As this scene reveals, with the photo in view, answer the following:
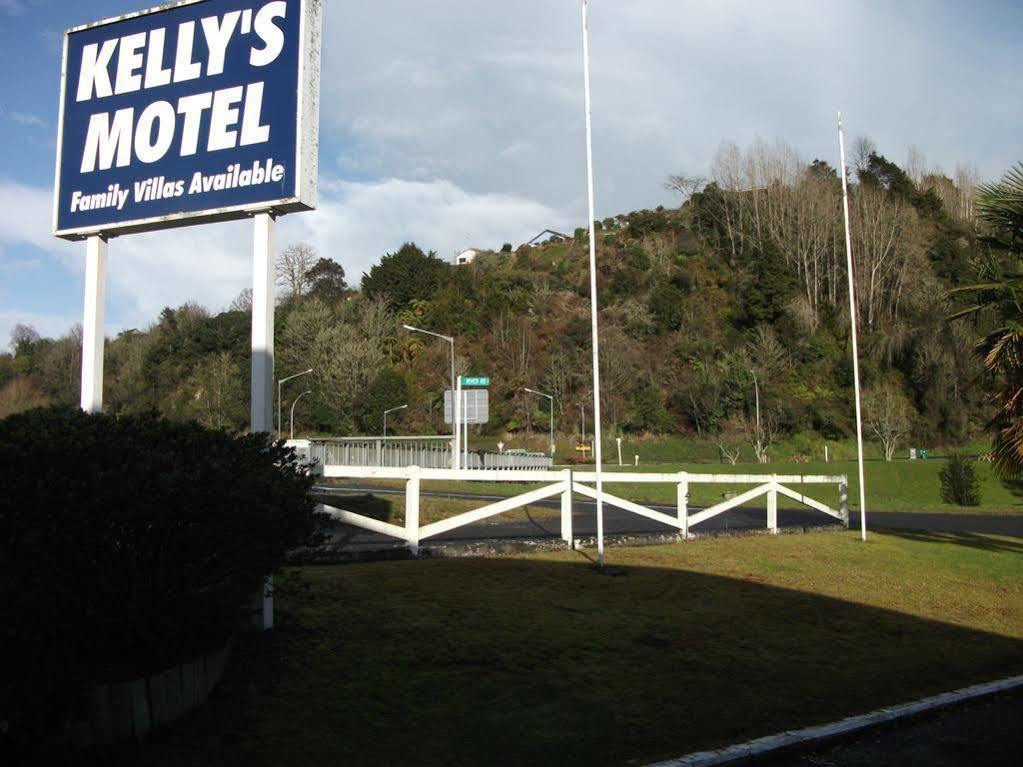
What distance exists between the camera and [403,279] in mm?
88000

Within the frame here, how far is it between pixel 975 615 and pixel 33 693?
904 centimetres

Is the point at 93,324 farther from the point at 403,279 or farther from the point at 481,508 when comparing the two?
the point at 403,279

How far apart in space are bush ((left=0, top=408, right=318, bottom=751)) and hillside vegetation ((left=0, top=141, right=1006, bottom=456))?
5841 cm

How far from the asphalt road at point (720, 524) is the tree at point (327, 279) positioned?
77368mm

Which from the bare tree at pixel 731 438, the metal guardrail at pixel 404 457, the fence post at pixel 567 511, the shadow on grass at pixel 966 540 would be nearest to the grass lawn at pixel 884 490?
the metal guardrail at pixel 404 457

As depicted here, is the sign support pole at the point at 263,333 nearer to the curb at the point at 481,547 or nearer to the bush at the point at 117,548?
the bush at the point at 117,548

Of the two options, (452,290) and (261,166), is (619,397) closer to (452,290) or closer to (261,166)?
(452,290)

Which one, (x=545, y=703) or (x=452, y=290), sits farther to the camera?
(x=452, y=290)

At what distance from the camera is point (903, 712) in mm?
5824

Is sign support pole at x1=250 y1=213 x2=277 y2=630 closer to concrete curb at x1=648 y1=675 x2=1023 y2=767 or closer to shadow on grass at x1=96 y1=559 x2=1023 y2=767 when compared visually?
shadow on grass at x1=96 y1=559 x2=1023 y2=767

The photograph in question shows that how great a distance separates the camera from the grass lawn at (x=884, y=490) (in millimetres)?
30453

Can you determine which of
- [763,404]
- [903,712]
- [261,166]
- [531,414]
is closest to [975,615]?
[903,712]

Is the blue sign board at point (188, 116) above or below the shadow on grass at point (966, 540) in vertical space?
above

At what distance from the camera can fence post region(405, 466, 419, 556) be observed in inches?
385
